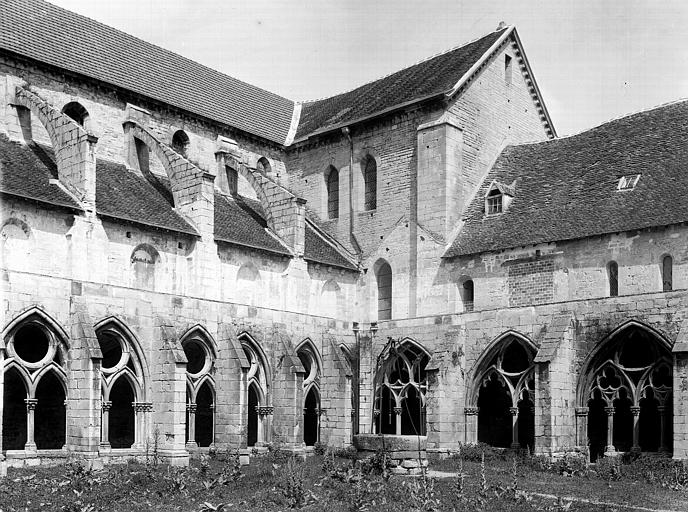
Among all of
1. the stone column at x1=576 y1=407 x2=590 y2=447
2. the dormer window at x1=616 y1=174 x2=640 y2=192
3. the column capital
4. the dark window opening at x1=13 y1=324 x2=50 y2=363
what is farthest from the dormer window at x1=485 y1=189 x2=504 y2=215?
the dark window opening at x1=13 y1=324 x2=50 y2=363

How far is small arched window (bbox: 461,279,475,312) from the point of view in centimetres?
3031

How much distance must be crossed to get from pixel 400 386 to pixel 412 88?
11467 mm

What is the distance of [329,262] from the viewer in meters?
32.1

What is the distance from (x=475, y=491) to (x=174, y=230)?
14.1 m

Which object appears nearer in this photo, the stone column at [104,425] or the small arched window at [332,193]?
the stone column at [104,425]

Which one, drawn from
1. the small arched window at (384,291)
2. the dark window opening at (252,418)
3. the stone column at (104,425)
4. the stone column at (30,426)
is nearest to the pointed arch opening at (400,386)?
the small arched window at (384,291)

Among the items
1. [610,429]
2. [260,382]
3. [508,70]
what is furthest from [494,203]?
[260,382]

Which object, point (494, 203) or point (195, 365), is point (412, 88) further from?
point (195, 365)

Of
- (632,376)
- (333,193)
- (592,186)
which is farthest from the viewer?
(333,193)

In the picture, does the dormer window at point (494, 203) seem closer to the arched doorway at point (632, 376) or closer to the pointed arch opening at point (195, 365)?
the arched doorway at point (632, 376)

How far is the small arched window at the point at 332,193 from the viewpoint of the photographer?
1398 inches

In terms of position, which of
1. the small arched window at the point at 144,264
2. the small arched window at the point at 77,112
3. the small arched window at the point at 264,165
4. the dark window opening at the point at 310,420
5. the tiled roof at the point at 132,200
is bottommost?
the dark window opening at the point at 310,420

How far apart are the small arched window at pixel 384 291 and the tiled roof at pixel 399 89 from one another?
577 centimetres

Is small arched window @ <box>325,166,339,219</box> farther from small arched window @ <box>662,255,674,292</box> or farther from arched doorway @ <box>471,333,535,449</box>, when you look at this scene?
small arched window @ <box>662,255,674,292</box>
